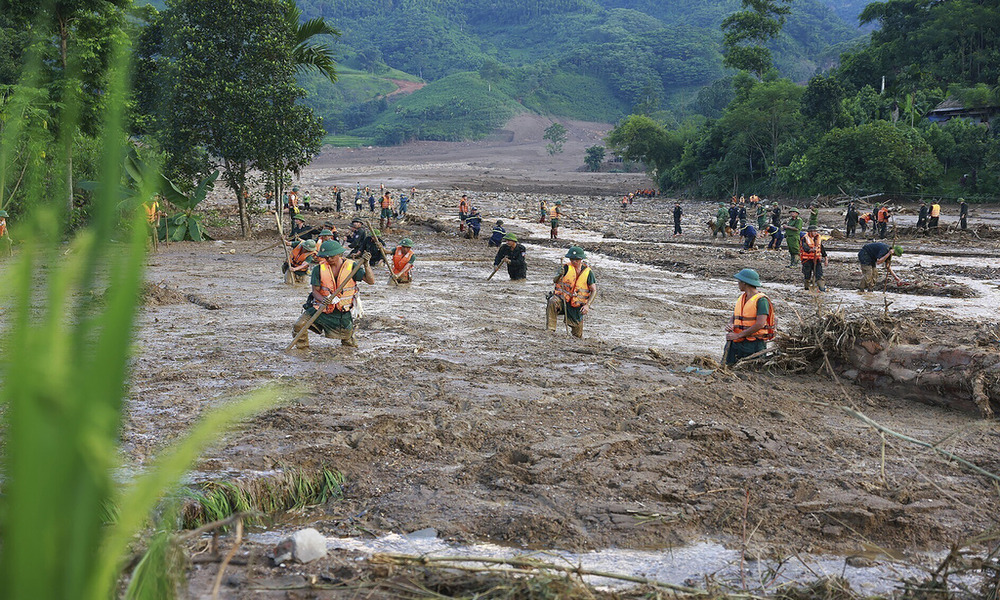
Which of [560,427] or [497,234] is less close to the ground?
[497,234]

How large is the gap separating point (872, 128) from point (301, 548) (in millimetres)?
45311

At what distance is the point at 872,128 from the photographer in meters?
43.1

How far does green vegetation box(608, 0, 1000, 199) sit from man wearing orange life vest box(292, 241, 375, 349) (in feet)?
129

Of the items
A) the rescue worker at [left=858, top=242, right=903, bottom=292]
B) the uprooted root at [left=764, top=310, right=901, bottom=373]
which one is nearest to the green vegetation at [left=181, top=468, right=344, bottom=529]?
the uprooted root at [left=764, top=310, right=901, bottom=373]

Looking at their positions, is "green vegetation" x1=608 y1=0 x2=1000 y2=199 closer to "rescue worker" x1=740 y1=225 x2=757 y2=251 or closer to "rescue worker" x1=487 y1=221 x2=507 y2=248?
"rescue worker" x1=740 y1=225 x2=757 y2=251

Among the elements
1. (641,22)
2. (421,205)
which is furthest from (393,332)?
(641,22)

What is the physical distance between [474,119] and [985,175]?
94459 millimetres

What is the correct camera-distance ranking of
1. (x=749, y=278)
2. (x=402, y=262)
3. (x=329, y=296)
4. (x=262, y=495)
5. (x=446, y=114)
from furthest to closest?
(x=446, y=114) < (x=402, y=262) < (x=329, y=296) < (x=749, y=278) < (x=262, y=495)

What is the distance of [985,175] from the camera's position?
137ft

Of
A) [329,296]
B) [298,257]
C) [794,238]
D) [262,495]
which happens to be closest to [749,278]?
[329,296]

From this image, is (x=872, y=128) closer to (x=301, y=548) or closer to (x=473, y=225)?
(x=473, y=225)

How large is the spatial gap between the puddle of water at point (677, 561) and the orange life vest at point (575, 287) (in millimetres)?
7169

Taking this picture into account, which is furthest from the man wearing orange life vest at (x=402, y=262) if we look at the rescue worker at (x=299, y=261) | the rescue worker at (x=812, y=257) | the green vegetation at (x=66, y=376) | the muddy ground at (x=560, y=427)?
the green vegetation at (x=66, y=376)

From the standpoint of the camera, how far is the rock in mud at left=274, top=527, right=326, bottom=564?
4.48 m
